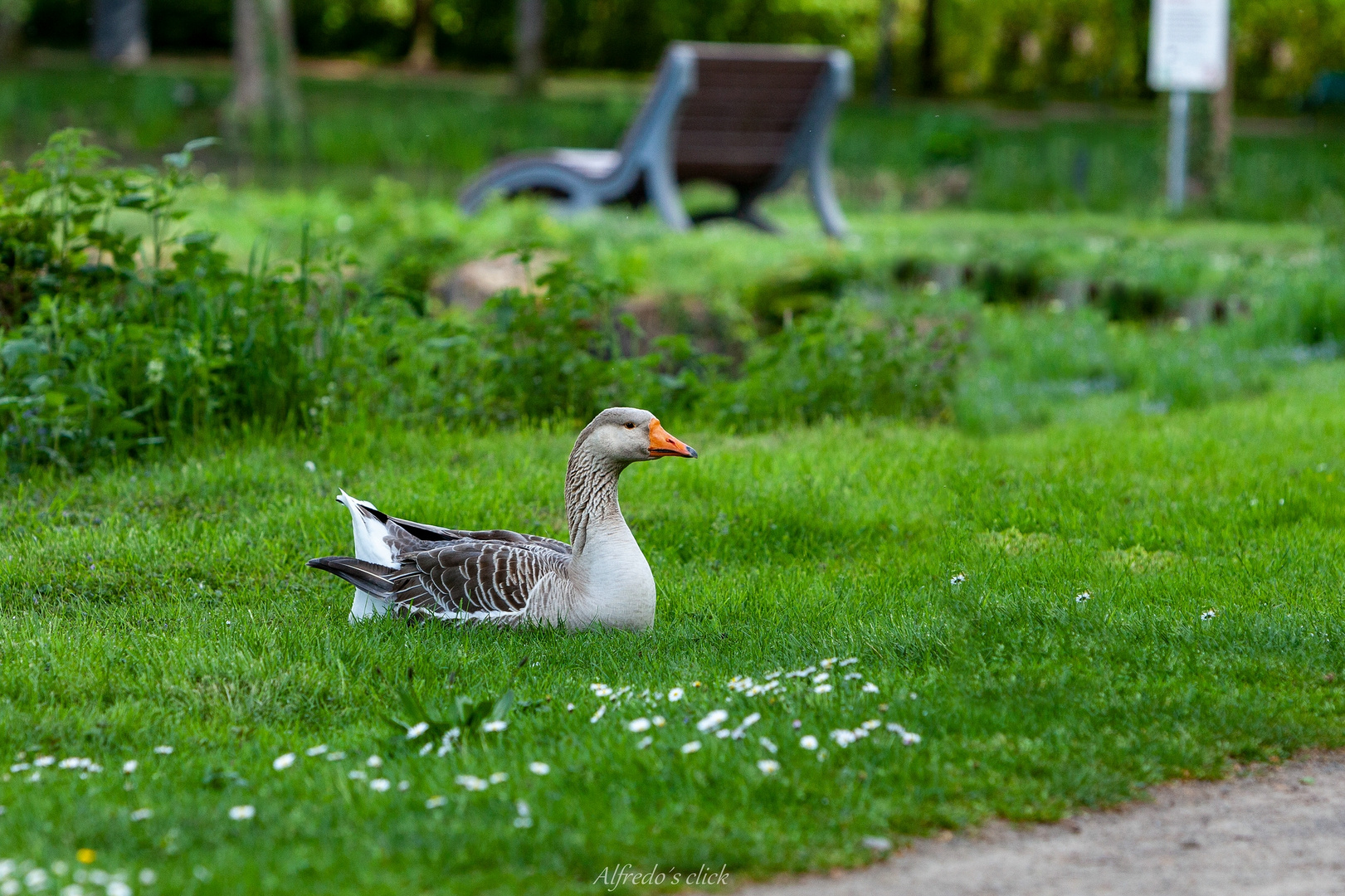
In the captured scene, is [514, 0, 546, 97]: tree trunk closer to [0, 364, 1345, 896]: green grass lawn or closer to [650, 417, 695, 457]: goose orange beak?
[0, 364, 1345, 896]: green grass lawn

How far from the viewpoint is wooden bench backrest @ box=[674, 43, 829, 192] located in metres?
13.6

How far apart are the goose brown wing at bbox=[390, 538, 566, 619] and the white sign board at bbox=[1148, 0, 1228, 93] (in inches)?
535

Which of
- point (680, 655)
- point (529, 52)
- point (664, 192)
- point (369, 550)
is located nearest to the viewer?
point (680, 655)

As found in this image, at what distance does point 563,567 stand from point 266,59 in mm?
18472

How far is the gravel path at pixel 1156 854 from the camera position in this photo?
3.07 meters

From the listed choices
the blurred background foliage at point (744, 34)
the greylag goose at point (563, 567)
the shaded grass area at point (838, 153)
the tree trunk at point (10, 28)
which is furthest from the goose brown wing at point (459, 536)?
the blurred background foliage at point (744, 34)

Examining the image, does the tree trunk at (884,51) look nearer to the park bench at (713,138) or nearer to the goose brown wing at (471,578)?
the park bench at (713,138)

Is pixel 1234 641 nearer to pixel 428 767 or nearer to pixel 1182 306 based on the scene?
pixel 428 767

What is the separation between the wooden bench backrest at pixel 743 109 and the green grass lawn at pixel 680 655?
7166 millimetres

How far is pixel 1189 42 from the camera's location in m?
16.0

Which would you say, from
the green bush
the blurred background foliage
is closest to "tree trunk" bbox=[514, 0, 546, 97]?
the blurred background foliage

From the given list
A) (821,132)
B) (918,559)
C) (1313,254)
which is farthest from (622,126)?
(918,559)

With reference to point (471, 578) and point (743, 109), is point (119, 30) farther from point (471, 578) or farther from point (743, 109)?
point (471, 578)

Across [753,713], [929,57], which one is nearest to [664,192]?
[753,713]
